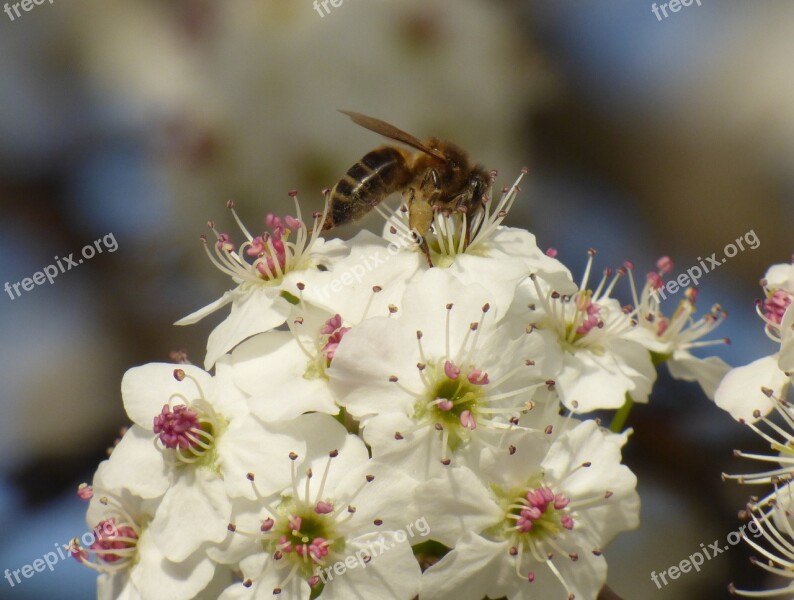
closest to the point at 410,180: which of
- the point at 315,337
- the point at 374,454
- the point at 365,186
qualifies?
the point at 365,186

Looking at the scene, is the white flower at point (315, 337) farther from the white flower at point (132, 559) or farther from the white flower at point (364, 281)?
the white flower at point (132, 559)

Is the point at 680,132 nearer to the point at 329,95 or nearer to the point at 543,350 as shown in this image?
the point at 329,95

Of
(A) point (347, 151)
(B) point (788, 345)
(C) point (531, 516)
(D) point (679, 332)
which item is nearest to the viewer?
(C) point (531, 516)

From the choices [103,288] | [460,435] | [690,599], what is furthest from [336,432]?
[690,599]

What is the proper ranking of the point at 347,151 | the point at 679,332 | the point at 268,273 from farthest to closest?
1. the point at 347,151
2. the point at 679,332
3. the point at 268,273

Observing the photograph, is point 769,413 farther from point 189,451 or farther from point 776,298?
point 189,451

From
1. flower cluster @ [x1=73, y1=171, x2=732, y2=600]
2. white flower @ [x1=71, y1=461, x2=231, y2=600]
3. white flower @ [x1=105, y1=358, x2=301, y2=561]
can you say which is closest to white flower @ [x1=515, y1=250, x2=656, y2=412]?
flower cluster @ [x1=73, y1=171, x2=732, y2=600]

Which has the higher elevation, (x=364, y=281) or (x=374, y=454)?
(x=364, y=281)
